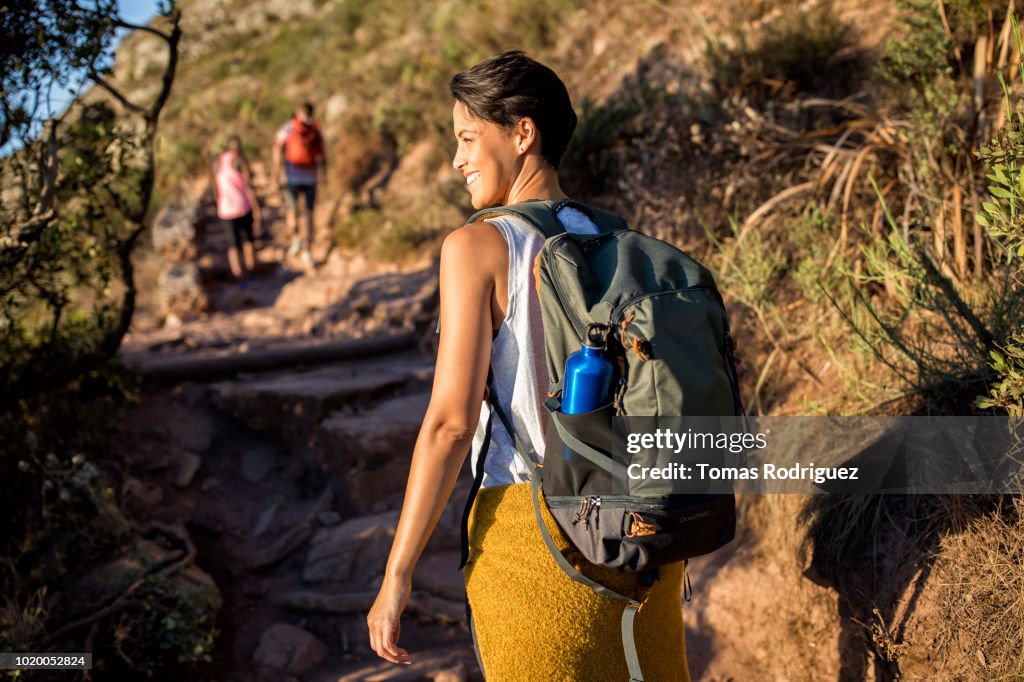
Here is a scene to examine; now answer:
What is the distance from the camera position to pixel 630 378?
Result: 1.52 metres

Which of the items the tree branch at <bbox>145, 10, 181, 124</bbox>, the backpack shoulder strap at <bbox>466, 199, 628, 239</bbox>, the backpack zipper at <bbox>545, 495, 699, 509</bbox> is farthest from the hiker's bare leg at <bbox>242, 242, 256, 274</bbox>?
the backpack zipper at <bbox>545, 495, 699, 509</bbox>

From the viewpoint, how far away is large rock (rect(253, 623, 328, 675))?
3.71m

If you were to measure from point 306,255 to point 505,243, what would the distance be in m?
10.0

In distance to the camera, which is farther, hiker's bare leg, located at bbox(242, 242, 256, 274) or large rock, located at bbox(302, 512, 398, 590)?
hiker's bare leg, located at bbox(242, 242, 256, 274)

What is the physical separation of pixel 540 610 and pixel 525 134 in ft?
3.40

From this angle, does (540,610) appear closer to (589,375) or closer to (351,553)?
(589,375)

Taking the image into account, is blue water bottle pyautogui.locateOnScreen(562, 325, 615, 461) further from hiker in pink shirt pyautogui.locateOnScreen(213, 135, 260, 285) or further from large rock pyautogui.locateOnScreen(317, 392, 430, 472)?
hiker in pink shirt pyautogui.locateOnScreen(213, 135, 260, 285)

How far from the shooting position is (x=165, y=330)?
332 inches

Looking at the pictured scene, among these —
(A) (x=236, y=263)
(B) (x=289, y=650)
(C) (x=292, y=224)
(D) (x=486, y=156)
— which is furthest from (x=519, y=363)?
(C) (x=292, y=224)

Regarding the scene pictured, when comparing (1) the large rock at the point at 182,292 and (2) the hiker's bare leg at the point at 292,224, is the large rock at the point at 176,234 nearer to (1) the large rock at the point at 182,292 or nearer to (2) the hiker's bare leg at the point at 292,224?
(1) the large rock at the point at 182,292

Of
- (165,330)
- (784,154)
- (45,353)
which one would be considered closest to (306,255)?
(165,330)

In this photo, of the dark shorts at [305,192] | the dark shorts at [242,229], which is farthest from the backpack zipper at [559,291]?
the dark shorts at [305,192]

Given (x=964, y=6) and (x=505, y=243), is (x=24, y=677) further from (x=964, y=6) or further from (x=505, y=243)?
(x=964, y=6)

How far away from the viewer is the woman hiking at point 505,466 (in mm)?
1614
